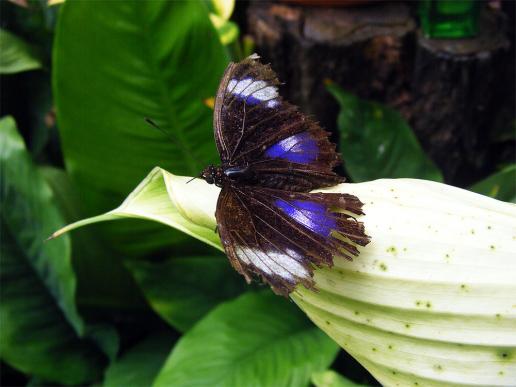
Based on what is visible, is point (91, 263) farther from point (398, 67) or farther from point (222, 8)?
point (398, 67)

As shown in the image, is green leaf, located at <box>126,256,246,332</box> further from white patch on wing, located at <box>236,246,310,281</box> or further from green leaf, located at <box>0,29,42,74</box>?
white patch on wing, located at <box>236,246,310,281</box>

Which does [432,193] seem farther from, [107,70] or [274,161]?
[107,70]

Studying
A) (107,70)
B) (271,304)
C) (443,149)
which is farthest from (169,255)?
(443,149)

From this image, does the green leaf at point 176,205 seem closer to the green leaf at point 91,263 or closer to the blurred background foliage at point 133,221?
the blurred background foliage at point 133,221

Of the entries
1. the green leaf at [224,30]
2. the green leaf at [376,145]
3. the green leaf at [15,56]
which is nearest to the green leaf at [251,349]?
the green leaf at [376,145]

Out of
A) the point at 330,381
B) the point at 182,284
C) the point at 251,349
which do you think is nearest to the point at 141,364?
the point at 182,284
